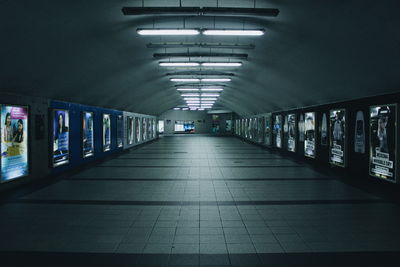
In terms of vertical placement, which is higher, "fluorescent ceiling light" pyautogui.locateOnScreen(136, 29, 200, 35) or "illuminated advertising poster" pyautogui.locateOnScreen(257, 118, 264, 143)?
"fluorescent ceiling light" pyautogui.locateOnScreen(136, 29, 200, 35)

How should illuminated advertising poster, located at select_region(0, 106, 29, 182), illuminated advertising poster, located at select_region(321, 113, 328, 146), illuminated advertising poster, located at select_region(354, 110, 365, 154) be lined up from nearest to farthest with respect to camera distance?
illuminated advertising poster, located at select_region(0, 106, 29, 182)
illuminated advertising poster, located at select_region(354, 110, 365, 154)
illuminated advertising poster, located at select_region(321, 113, 328, 146)

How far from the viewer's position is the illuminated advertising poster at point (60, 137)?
32.2 feet

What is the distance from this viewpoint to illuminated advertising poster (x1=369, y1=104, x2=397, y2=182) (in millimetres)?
7516

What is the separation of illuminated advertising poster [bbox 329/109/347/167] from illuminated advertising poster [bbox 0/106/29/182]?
11105 mm

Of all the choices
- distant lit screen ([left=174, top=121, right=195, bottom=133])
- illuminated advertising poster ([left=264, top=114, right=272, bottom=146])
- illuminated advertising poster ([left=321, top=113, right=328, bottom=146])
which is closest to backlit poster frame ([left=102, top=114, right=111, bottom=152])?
illuminated advertising poster ([left=321, top=113, right=328, bottom=146])

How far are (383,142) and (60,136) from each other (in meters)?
11.2

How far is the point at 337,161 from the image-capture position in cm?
1066

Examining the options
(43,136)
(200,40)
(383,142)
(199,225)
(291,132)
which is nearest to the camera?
(199,225)

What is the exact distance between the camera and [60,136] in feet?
33.6

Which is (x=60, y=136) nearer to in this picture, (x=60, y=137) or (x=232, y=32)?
(x=60, y=137)

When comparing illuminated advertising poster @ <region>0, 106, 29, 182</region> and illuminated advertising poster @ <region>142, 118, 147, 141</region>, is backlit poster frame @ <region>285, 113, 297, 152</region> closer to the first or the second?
illuminated advertising poster @ <region>0, 106, 29, 182</region>

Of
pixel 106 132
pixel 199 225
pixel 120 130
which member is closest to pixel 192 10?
pixel 199 225

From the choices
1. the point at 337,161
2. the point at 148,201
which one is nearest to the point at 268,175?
the point at 337,161

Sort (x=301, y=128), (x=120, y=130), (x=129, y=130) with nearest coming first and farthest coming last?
(x=301, y=128) < (x=120, y=130) < (x=129, y=130)
